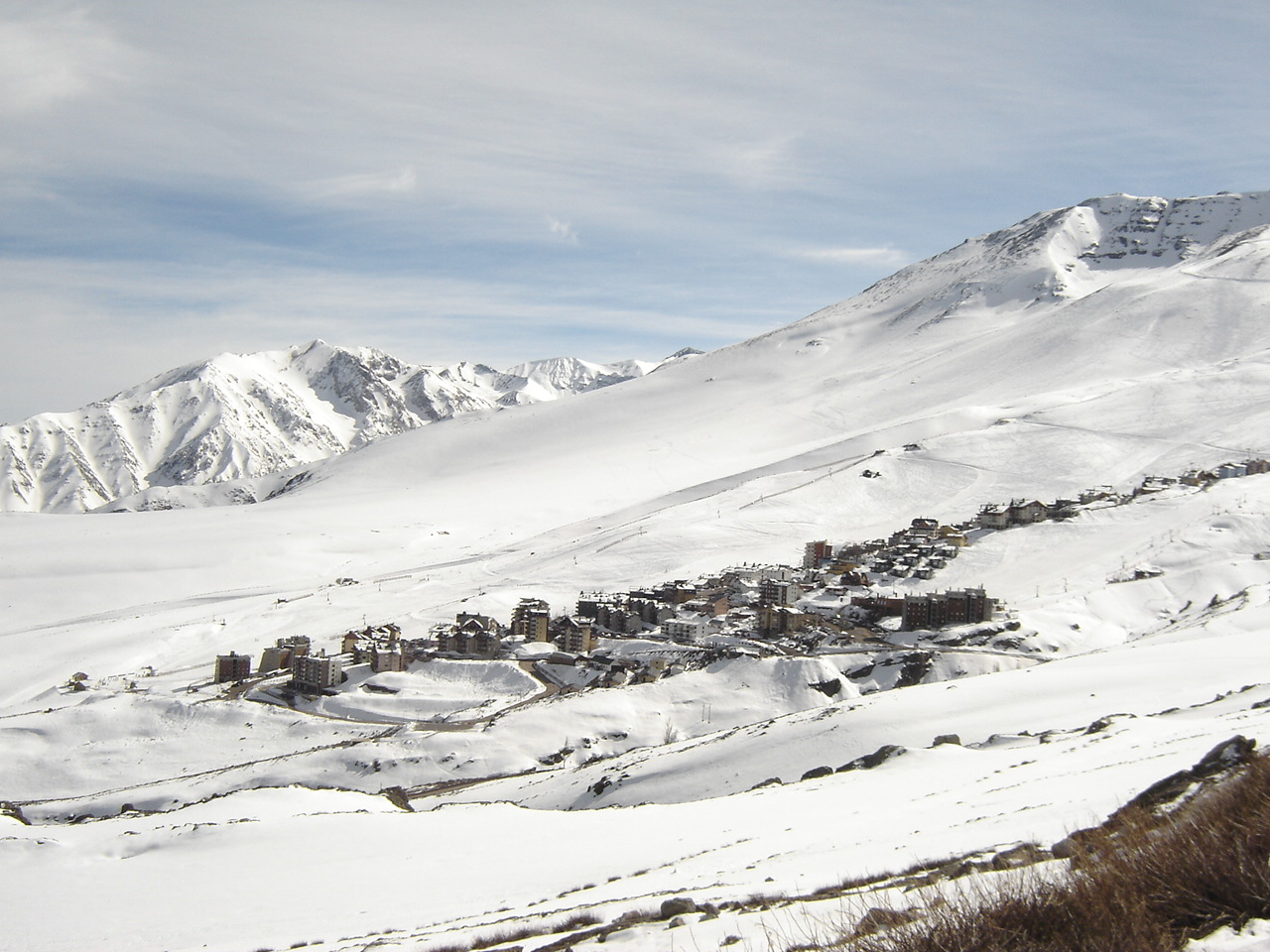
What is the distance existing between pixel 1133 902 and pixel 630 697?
3574 cm

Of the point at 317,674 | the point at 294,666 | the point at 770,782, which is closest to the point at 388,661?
the point at 317,674

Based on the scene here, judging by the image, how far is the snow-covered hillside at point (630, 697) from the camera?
46.9 feet

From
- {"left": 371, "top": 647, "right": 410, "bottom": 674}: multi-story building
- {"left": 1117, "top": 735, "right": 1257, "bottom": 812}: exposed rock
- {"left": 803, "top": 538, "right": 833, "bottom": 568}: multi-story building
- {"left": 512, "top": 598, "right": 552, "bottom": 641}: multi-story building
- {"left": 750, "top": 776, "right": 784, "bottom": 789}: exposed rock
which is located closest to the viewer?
{"left": 1117, "top": 735, "right": 1257, "bottom": 812}: exposed rock

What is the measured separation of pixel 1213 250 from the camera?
179625 millimetres

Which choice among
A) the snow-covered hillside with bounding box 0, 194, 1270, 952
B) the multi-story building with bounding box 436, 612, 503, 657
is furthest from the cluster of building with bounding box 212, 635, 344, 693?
the multi-story building with bounding box 436, 612, 503, 657

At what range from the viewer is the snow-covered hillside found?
563 inches

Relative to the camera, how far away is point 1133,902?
4.23 meters

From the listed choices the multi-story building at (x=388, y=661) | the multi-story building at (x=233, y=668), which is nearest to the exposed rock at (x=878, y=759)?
the multi-story building at (x=388, y=661)

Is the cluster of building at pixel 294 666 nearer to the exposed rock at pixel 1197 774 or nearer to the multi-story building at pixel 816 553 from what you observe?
the multi-story building at pixel 816 553

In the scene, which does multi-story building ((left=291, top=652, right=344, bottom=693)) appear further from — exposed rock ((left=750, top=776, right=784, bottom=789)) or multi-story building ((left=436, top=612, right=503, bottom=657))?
exposed rock ((left=750, top=776, right=784, bottom=789))

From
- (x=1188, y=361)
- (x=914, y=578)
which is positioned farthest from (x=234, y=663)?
(x=1188, y=361)

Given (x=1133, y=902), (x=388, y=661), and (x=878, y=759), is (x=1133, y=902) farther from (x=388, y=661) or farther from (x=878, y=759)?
(x=388, y=661)

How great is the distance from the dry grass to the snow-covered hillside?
1.92 metres

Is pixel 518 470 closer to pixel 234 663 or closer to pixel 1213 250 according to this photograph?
pixel 234 663
